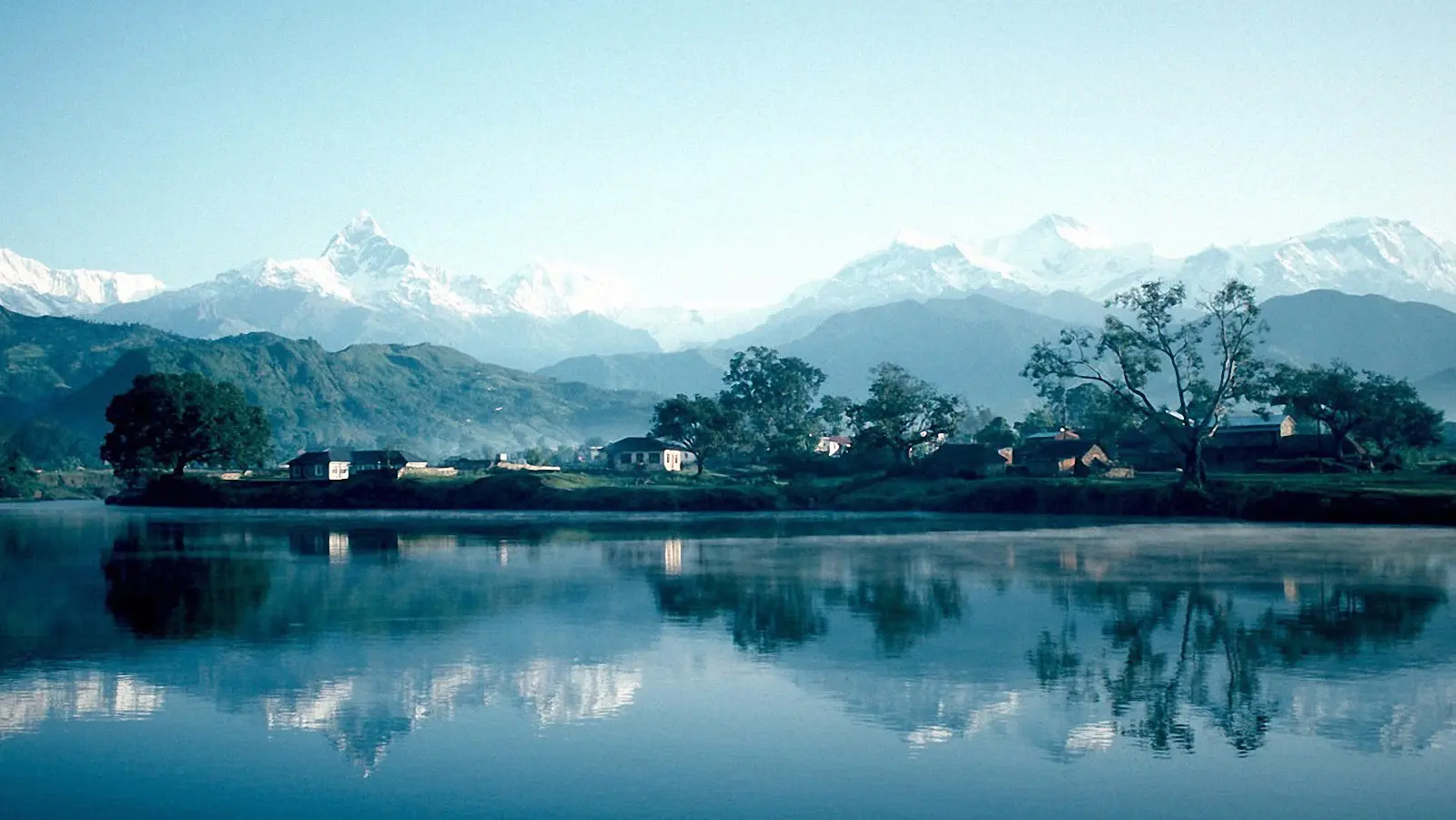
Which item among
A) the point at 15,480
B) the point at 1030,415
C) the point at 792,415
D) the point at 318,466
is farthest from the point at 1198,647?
the point at 15,480

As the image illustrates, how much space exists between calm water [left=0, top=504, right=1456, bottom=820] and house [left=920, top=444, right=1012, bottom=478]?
56.9 metres

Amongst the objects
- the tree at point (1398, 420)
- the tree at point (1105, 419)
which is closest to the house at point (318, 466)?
the tree at point (1105, 419)

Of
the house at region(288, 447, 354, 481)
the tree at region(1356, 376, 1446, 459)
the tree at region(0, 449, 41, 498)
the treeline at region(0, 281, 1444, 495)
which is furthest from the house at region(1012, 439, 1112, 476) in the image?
the tree at region(0, 449, 41, 498)

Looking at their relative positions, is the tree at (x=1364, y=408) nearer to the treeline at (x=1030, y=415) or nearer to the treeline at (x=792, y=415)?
the treeline at (x=1030, y=415)

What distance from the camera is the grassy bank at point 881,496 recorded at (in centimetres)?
7388

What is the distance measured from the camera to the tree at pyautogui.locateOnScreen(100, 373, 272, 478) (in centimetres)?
11981

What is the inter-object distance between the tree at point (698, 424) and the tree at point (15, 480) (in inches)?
2954

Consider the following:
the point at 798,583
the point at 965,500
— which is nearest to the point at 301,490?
the point at 965,500

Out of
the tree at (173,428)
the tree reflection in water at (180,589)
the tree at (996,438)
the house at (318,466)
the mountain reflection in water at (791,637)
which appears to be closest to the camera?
the mountain reflection in water at (791,637)

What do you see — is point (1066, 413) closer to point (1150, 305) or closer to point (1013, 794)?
point (1150, 305)

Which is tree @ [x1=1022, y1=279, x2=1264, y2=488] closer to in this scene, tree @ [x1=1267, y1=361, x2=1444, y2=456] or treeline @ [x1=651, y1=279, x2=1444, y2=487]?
treeline @ [x1=651, y1=279, x2=1444, y2=487]

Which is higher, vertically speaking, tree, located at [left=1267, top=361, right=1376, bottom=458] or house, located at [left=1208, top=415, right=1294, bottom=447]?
tree, located at [left=1267, top=361, right=1376, bottom=458]

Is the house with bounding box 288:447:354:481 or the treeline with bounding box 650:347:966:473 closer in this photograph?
the treeline with bounding box 650:347:966:473

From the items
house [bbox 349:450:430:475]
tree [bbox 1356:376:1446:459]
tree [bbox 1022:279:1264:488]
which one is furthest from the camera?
house [bbox 349:450:430:475]
